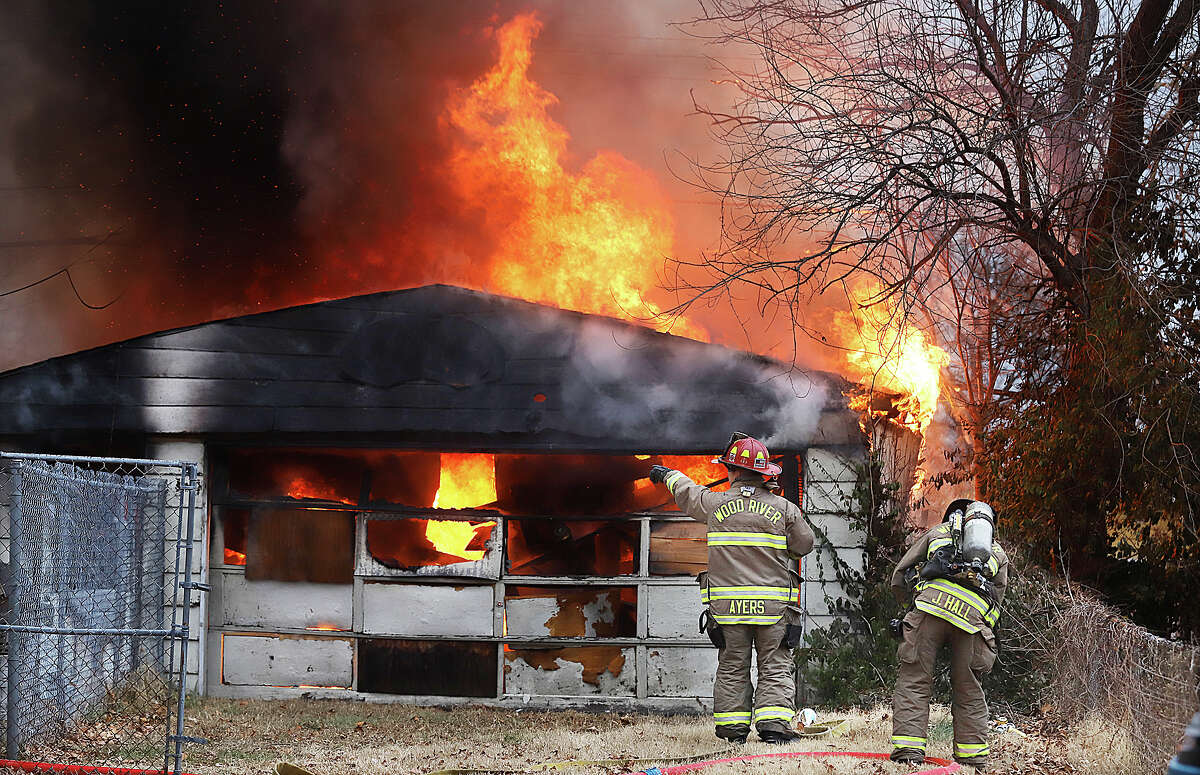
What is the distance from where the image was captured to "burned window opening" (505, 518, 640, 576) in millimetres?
9094

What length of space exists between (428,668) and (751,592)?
340cm

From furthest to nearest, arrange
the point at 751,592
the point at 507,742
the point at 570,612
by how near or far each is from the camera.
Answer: the point at 570,612 < the point at 507,742 < the point at 751,592

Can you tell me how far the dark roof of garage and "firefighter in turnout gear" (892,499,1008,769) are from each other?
2.58 metres

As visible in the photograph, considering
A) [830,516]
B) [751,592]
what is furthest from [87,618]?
[830,516]

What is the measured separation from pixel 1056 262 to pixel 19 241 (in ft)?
51.3

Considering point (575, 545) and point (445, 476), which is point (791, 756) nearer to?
point (575, 545)

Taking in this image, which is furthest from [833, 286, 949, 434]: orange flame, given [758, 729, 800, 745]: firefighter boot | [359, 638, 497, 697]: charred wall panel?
[359, 638, 497, 697]: charred wall panel

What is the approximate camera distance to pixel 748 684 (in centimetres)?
694

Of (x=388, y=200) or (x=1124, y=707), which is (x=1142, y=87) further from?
(x=388, y=200)

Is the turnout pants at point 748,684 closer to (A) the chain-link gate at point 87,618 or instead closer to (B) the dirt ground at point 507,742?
(B) the dirt ground at point 507,742

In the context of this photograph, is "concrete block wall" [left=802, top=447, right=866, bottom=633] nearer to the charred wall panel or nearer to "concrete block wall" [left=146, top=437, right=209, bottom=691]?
the charred wall panel

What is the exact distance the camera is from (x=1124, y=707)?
6160 mm

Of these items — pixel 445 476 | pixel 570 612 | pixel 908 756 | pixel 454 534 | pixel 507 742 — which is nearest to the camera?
pixel 908 756

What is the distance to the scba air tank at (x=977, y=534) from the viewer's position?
6.13 metres
